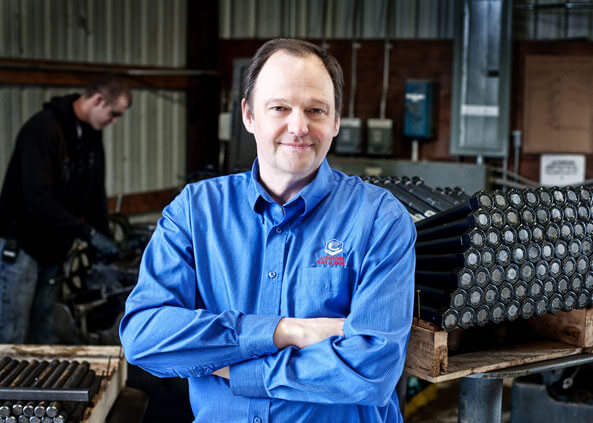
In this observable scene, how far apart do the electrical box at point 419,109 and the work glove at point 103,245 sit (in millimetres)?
3134

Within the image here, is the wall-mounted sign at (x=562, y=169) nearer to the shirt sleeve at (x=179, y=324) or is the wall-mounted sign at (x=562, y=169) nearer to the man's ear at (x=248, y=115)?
the man's ear at (x=248, y=115)

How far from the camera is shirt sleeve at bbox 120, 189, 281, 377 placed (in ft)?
4.94

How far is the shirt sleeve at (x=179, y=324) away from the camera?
59.3 inches

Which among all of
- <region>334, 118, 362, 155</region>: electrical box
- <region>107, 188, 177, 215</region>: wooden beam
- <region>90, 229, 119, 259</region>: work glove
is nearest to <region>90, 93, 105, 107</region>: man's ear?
<region>90, 229, 119, 259</region>: work glove

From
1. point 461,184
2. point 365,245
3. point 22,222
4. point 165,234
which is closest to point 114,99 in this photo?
point 22,222

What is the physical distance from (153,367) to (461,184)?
4.54 m

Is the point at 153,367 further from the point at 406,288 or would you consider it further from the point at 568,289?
the point at 568,289

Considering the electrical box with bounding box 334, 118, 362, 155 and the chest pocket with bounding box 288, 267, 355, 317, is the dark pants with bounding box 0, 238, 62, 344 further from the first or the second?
the electrical box with bounding box 334, 118, 362, 155

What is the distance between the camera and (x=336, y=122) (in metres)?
1.68

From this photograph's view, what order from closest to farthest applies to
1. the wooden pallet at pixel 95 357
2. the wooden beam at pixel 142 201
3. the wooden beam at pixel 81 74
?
the wooden pallet at pixel 95 357, the wooden beam at pixel 81 74, the wooden beam at pixel 142 201

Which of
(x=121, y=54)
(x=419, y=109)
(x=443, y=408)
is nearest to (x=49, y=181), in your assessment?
(x=443, y=408)

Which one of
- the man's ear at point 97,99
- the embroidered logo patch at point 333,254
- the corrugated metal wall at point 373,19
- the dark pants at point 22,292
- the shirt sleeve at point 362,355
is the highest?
the corrugated metal wall at point 373,19

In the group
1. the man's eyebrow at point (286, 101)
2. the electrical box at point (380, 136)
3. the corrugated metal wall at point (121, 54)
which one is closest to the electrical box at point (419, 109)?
the electrical box at point (380, 136)

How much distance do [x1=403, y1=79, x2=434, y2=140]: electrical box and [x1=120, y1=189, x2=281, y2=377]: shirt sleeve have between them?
4.64m
